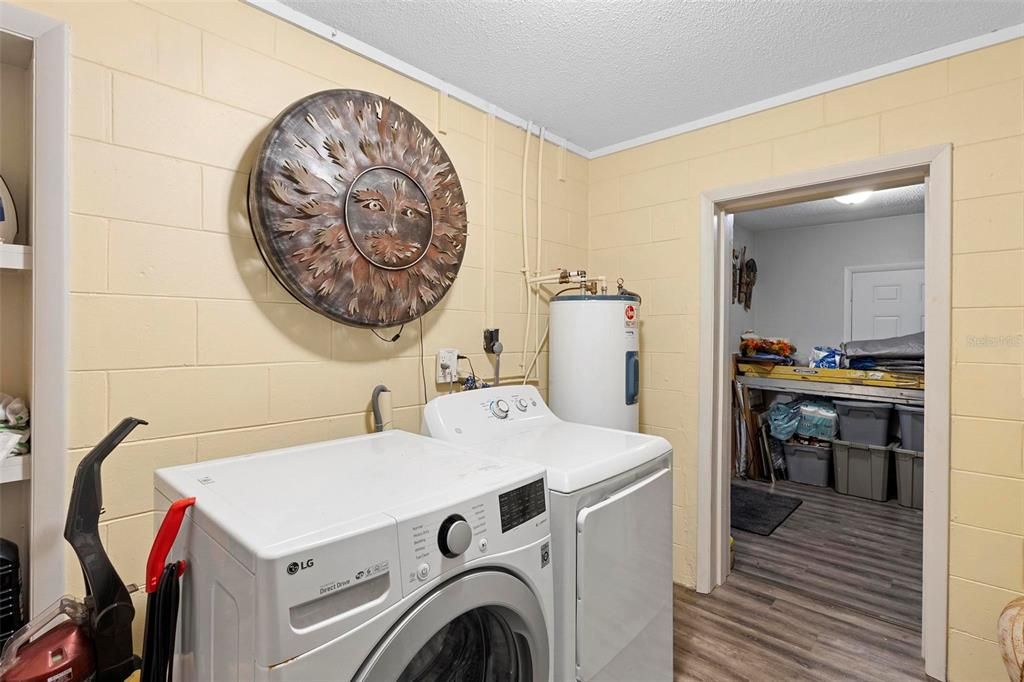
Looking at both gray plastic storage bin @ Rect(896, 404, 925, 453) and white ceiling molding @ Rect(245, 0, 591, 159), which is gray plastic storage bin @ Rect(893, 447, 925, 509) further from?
white ceiling molding @ Rect(245, 0, 591, 159)

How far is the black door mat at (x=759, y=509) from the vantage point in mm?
3344

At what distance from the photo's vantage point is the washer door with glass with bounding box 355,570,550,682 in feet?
2.94

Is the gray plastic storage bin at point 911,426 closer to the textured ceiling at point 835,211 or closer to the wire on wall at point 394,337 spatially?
the textured ceiling at point 835,211

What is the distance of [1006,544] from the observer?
173cm

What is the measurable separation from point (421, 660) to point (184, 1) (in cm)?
182

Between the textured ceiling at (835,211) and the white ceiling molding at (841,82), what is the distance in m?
1.69

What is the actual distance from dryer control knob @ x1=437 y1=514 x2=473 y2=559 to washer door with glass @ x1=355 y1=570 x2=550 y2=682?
7 centimetres

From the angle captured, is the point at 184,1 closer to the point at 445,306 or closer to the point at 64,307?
the point at 64,307

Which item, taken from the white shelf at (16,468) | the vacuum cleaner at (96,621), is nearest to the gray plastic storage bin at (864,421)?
the vacuum cleaner at (96,621)

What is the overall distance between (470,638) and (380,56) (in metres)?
1.94

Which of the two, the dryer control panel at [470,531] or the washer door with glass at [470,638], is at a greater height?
the dryer control panel at [470,531]

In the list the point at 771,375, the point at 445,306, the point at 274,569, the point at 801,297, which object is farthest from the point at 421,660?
the point at 801,297

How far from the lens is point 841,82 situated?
205 cm

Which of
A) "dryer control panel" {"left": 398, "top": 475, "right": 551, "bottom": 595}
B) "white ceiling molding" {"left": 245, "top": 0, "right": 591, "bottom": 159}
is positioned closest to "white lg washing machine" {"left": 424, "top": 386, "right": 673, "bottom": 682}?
"dryer control panel" {"left": 398, "top": 475, "right": 551, "bottom": 595}
